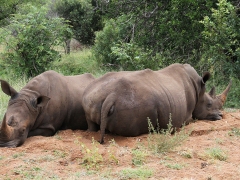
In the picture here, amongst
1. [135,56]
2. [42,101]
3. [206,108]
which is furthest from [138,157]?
[135,56]

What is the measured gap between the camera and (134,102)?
23.5 feet

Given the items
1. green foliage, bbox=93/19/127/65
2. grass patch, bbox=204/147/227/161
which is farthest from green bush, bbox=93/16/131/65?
grass patch, bbox=204/147/227/161

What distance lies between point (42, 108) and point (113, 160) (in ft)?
7.42

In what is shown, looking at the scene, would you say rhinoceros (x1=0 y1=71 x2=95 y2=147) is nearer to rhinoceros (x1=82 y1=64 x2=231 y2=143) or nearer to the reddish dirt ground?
the reddish dirt ground

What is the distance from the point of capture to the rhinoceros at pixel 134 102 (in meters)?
7.13

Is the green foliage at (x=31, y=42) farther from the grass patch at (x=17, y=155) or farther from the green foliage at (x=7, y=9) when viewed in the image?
the green foliage at (x=7, y=9)

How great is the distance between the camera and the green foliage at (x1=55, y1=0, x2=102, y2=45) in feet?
76.3

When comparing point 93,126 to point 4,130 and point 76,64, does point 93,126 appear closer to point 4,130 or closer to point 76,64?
point 4,130

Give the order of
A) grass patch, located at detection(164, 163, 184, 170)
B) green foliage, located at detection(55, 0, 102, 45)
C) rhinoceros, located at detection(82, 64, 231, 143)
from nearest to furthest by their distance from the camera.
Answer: grass patch, located at detection(164, 163, 184, 170) → rhinoceros, located at detection(82, 64, 231, 143) → green foliage, located at detection(55, 0, 102, 45)

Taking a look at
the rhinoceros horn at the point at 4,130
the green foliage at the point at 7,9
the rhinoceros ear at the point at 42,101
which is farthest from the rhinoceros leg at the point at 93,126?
the green foliage at the point at 7,9

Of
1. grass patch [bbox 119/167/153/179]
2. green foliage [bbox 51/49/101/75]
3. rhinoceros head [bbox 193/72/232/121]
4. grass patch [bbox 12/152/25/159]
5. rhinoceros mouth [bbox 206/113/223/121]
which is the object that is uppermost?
grass patch [bbox 119/167/153/179]

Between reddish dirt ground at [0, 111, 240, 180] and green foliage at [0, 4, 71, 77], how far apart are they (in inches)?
273

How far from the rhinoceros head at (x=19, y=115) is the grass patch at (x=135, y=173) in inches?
91.6

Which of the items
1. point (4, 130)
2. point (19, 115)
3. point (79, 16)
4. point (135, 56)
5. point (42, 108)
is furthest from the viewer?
point (79, 16)
